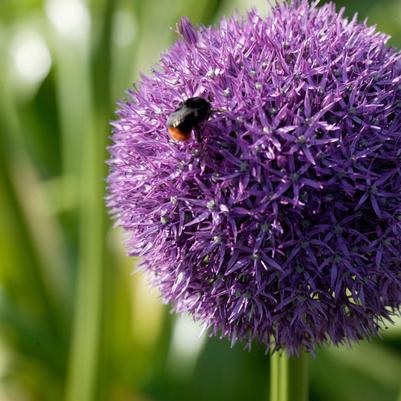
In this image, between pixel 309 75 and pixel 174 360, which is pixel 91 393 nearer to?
pixel 174 360

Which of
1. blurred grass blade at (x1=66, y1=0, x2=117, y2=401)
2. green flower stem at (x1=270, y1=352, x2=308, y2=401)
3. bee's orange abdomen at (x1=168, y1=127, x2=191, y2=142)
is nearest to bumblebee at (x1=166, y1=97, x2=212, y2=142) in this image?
bee's orange abdomen at (x1=168, y1=127, x2=191, y2=142)

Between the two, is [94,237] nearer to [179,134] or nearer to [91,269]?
[91,269]

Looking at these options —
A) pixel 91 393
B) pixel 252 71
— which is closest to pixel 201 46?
pixel 252 71

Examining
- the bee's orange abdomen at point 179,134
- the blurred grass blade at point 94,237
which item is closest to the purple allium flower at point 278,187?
the bee's orange abdomen at point 179,134

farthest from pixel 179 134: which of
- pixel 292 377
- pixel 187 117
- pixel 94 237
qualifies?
pixel 94 237

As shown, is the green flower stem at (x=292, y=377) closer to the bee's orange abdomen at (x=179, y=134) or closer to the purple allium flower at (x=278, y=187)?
the purple allium flower at (x=278, y=187)

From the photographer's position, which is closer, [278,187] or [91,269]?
[278,187]
